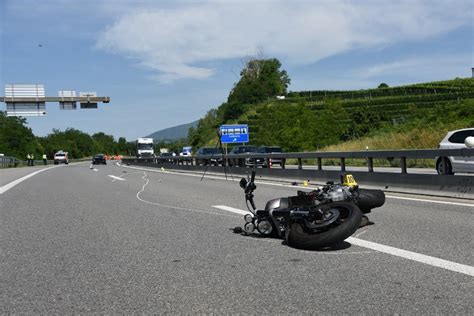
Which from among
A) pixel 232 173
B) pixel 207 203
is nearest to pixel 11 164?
pixel 232 173

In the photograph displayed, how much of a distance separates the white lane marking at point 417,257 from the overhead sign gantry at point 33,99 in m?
45.2

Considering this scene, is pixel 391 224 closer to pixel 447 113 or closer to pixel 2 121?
pixel 447 113

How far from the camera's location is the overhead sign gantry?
47.2 metres

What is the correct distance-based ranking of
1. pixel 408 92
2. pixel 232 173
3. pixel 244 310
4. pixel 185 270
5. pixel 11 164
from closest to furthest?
pixel 244 310, pixel 185 270, pixel 232 173, pixel 11 164, pixel 408 92

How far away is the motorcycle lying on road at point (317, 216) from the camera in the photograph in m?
6.00

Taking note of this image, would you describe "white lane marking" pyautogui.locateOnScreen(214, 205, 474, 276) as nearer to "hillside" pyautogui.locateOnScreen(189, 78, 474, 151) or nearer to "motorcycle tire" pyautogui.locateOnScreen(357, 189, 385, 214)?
"motorcycle tire" pyautogui.locateOnScreen(357, 189, 385, 214)

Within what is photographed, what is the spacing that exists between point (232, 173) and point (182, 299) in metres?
21.6

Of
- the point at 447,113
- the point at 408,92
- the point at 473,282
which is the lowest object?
the point at 473,282

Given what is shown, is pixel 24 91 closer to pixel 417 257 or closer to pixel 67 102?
pixel 67 102

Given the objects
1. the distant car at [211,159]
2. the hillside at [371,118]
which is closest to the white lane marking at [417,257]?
the distant car at [211,159]

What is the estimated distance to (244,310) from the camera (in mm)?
4148

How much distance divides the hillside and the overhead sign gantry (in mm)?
20322

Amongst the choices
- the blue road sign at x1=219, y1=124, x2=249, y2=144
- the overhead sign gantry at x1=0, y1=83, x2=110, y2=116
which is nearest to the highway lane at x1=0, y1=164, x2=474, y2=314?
the blue road sign at x1=219, y1=124, x2=249, y2=144

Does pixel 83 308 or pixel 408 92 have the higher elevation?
pixel 408 92
